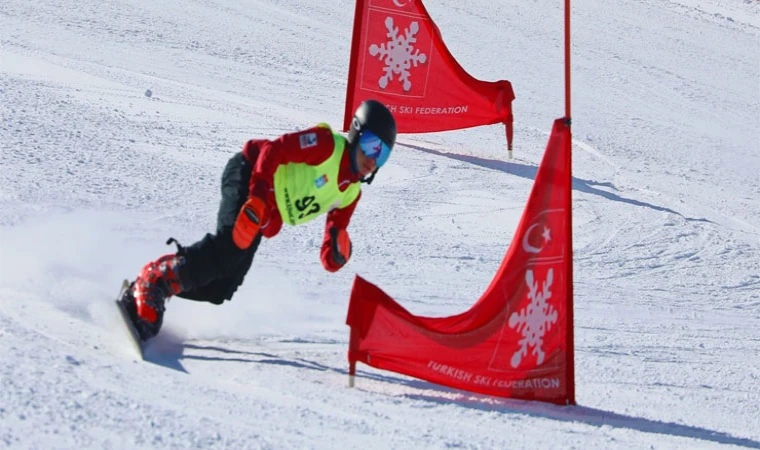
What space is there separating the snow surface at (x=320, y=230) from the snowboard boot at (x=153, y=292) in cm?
13

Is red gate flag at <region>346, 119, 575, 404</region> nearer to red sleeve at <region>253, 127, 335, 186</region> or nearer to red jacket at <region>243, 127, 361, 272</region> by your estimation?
red jacket at <region>243, 127, 361, 272</region>

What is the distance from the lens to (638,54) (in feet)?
50.3

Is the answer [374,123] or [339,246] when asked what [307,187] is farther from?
[374,123]

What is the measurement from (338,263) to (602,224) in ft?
13.7

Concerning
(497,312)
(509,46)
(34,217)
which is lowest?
(34,217)

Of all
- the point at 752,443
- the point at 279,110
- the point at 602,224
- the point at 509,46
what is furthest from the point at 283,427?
the point at 509,46

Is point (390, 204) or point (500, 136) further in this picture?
point (500, 136)

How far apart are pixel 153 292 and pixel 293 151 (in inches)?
36.5

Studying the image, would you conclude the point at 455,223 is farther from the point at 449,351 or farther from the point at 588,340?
the point at 449,351

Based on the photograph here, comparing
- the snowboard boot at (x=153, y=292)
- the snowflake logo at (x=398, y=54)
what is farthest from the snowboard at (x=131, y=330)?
the snowflake logo at (x=398, y=54)

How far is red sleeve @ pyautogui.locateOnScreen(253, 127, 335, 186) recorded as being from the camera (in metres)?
4.89

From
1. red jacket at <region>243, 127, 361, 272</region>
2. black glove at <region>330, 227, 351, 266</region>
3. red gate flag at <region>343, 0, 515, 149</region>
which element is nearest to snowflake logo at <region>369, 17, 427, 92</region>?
red gate flag at <region>343, 0, 515, 149</region>

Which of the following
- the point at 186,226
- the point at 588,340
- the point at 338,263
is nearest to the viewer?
the point at 338,263

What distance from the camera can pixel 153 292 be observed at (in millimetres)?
4996
